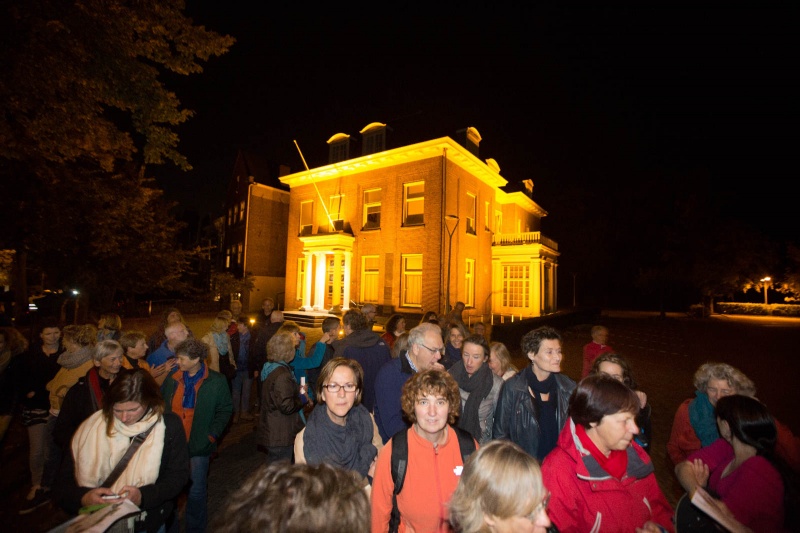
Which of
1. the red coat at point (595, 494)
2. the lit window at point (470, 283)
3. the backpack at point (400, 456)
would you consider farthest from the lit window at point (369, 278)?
the red coat at point (595, 494)

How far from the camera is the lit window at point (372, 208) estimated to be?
780 inches

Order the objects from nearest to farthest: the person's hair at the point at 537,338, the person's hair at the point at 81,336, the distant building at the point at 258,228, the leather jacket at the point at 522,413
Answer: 1. the leather jacket at the point at 522,413
2. the person's hair at the point at 537,338
3. the person's hair at the point at 81,336
4. the distant building at the point at 258,228

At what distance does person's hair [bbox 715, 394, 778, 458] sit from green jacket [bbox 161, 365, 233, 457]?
379cm

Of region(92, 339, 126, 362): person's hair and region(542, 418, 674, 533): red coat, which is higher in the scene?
region(92, 339, 126, 362): person's hair

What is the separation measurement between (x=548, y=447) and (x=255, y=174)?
2769 cm

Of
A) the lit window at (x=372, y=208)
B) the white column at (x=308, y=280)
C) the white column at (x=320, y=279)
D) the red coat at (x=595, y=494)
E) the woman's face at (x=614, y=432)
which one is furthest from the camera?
the white column at (x=308, y=280)

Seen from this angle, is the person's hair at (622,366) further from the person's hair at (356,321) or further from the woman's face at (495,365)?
the person's hair at (356,321)

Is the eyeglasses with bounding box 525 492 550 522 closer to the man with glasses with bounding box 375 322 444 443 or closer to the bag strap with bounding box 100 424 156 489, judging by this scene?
the man with glasses with bounding box 375 322 444 443

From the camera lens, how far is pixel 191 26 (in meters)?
6.11

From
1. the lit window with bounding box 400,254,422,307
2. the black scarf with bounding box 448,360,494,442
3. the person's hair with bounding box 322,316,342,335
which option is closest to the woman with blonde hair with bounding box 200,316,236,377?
the person's hair with bounding box 322,316,342,335

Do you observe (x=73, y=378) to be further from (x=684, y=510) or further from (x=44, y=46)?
(x=684, y=510)

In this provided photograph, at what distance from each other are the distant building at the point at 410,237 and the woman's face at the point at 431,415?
48.2 feet

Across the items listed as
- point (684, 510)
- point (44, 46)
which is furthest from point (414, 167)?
point (684, 510)

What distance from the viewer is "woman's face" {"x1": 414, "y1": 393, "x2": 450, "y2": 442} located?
2.17 meters
